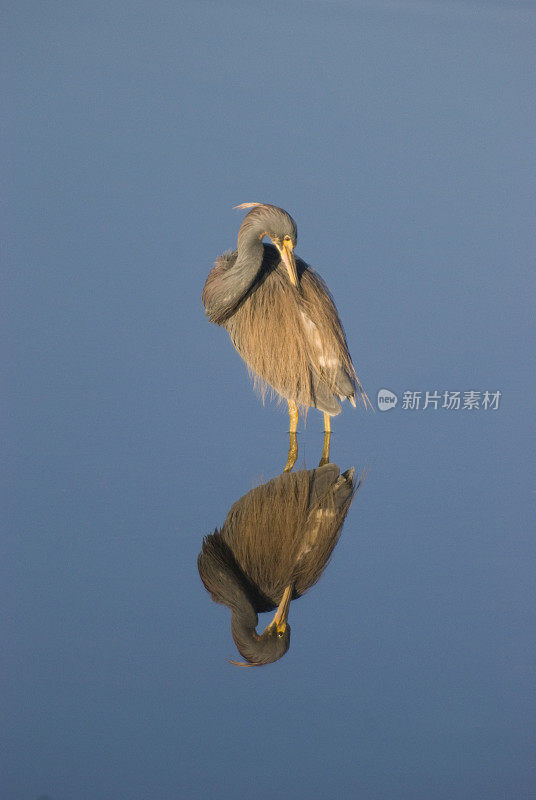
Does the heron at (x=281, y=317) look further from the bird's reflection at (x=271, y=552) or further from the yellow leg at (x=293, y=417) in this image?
the bird's reflection at (x=271, y=552)

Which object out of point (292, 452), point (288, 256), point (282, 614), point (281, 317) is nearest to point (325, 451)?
point (292, 452)

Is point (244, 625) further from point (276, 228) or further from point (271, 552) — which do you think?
point (276, 228)

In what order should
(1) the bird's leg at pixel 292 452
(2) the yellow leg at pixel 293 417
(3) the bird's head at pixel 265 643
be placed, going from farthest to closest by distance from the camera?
1. (2) the yellow leg at pixel 293 417
2. (1) the bird's leg at pixel 292 452
3. (3) the bird's head at pixel 265 643

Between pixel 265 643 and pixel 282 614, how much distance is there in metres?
0.08

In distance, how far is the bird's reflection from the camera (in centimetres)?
171

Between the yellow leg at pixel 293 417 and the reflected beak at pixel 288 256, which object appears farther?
the yellow leg at pixel 293 417

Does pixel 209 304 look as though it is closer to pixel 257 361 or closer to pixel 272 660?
pixel 257 361

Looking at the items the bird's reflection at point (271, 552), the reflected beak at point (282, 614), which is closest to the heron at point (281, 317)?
the bird's reflection at point (271, 552)

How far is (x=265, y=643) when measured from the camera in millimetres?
1675

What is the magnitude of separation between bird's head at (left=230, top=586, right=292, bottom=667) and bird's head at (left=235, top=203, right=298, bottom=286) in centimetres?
122

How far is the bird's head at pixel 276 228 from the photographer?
2570 mm

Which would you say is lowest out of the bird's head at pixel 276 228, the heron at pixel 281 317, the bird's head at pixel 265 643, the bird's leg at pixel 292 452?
→ the bird's head at pixel 265 643

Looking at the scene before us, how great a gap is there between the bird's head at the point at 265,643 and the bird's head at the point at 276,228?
1.22 metres

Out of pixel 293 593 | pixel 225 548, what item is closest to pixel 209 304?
pixel 225 548
